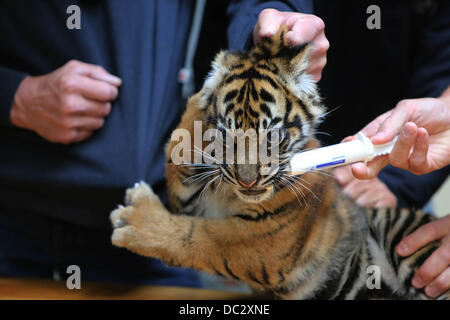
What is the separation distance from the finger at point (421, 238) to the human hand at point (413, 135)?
Result: 15 centimetres

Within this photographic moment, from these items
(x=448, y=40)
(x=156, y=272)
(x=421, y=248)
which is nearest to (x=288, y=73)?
(x=448, y=40)

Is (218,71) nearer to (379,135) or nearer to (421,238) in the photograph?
(379,135)

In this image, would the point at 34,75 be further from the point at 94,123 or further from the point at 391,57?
the point at 391,57

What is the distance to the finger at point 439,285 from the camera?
→ 818 millimetres

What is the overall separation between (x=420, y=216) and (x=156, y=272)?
0.60 meters

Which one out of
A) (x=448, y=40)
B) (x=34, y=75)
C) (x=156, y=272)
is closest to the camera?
(x=448, y=40)

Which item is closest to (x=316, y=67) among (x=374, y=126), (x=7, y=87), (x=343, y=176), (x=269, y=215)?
(x=374, y=126)

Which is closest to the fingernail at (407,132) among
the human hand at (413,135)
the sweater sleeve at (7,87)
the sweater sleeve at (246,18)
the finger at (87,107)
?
the human hand at (413,135)

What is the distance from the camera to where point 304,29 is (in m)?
0.58

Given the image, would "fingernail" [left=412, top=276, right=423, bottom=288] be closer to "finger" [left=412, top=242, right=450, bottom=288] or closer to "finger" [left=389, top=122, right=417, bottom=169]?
"finger" [left=412, top=242, right=450, bottom=288]

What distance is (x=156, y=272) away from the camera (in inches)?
41.2

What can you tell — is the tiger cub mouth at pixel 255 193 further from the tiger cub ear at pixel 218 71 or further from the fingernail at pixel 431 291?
the fingernail at pixel 431 291

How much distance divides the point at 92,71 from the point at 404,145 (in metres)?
0.58

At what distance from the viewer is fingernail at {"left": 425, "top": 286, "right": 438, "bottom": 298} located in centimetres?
82
